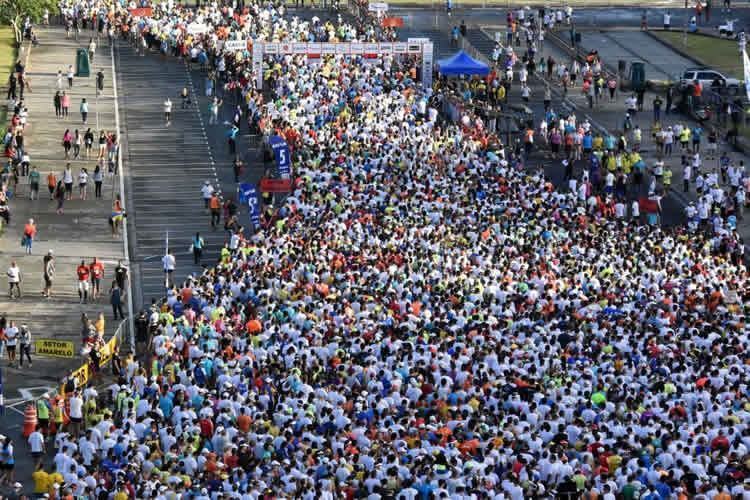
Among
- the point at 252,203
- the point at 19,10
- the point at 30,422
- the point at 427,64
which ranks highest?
the point at 19,10

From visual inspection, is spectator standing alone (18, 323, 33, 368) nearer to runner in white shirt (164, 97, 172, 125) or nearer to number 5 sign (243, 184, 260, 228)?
number 5 sign (243, 184, 260, 228)

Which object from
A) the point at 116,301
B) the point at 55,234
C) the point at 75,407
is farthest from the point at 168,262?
the point at 75,407

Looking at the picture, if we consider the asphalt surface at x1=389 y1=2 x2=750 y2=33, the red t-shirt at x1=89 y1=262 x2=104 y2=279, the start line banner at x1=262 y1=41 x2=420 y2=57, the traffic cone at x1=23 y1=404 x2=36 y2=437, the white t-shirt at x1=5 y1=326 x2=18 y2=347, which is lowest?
the traffic cone at x1=23 y1=404 x2=36 y2=437

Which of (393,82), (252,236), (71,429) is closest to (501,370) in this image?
(71,429)

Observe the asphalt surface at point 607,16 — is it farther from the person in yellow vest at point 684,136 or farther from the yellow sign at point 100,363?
the yellow sign at point 100,363

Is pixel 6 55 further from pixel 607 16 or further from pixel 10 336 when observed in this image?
pixel 10 336

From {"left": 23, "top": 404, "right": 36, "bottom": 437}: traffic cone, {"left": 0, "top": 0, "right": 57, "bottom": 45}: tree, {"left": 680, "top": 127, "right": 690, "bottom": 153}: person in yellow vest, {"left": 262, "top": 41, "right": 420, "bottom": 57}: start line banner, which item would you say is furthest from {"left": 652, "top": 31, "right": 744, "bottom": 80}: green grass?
{"left": 23, "top": 404, "right": 36, "bottom": 437}: traffic cone
